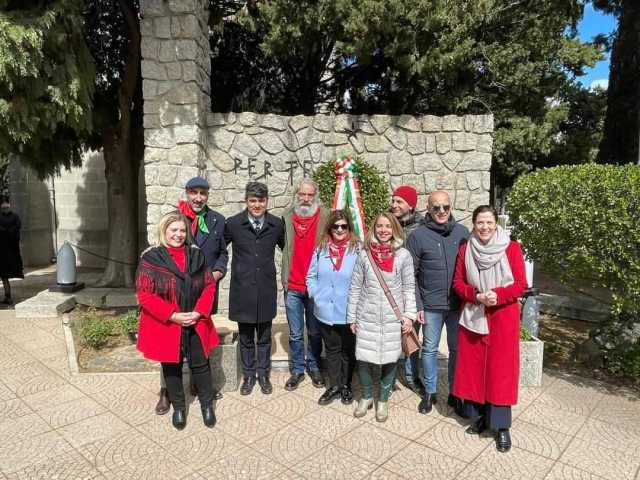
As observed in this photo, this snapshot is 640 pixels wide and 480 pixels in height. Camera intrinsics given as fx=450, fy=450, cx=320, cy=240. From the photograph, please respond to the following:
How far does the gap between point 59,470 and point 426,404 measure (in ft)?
8.34

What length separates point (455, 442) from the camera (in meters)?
3.07

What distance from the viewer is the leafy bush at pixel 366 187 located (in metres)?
5.70

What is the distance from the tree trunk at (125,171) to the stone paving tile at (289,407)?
562 centimetres

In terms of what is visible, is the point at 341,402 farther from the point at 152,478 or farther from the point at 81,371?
the point at 81,371

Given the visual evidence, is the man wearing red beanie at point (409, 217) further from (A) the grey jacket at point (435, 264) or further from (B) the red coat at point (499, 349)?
(B) the red coat at point (499, 349)

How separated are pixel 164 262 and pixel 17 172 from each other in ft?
35.5

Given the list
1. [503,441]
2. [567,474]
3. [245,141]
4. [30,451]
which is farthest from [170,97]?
[567,474]

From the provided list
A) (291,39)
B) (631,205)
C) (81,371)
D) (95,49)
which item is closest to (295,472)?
(81,371)

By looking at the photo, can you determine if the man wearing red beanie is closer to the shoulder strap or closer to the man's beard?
the shoulder strap

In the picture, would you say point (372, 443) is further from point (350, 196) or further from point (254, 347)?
point (350, 196)

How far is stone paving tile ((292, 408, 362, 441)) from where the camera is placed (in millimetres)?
3184

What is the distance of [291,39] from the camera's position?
7.54 m

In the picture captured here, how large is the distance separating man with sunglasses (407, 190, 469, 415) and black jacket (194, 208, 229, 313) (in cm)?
150

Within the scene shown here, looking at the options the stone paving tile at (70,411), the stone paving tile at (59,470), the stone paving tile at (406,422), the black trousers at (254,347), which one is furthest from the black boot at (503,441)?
the stone paving tile at (70,411)
